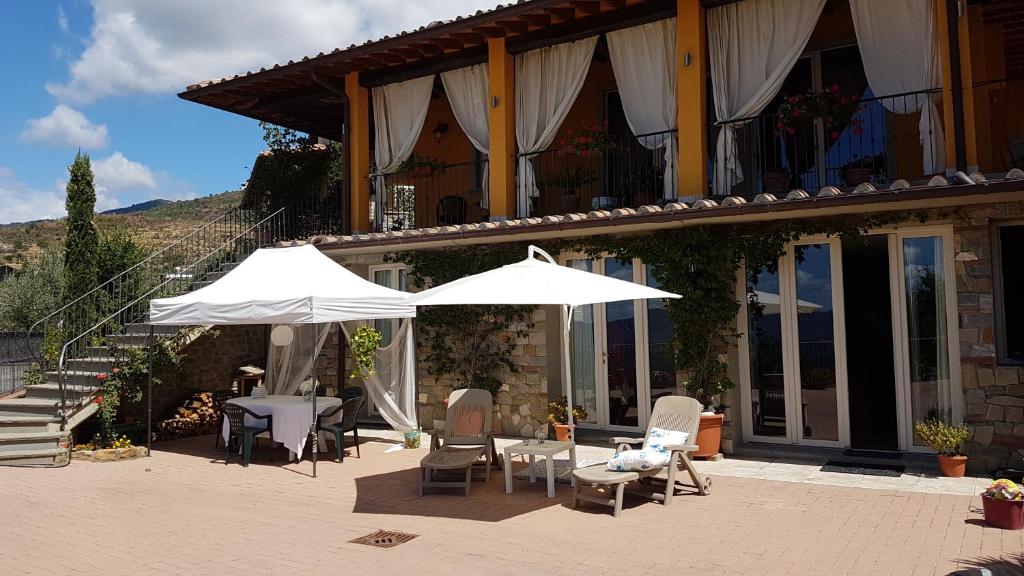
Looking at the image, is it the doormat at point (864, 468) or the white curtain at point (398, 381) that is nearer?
the doormat at point (864, 468)

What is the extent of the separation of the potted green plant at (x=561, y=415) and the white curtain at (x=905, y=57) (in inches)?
203

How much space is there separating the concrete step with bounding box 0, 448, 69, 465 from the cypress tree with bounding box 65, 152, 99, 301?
473 centimetres

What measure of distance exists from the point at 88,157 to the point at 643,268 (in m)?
10.5

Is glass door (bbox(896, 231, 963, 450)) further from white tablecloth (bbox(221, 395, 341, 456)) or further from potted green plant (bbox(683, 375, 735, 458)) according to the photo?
white tablecloth (bbox(221, 395, 341, 456))

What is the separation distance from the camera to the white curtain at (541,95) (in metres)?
10.2

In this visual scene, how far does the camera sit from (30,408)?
9406mm

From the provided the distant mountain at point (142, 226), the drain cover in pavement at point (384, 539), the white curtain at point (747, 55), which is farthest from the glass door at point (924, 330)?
the distant mountain at point (142, 226)

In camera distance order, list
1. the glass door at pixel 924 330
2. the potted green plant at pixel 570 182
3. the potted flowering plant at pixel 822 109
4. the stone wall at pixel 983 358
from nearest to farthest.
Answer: the stone wall at pixel 983 358
the glass door at pixel 924 330
the potted flowering plant at pixel 822 109
the potted green plant at pixel 570 182

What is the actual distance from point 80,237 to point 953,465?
13718 mm

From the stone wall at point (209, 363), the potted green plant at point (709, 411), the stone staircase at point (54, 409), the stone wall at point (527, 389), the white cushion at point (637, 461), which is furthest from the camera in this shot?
the stone wall at point (209, 363)

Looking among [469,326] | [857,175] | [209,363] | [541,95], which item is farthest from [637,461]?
[209,363]

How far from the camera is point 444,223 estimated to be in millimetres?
11984

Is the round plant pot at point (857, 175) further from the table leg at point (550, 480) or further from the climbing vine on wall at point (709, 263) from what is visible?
the table leg at point (550, 480)

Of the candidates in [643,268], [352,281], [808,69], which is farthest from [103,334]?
[808,69]
